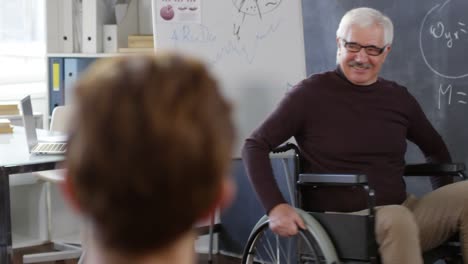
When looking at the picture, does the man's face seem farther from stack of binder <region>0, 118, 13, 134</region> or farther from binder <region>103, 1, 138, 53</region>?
binder <region>103, 1, 138, 53</region>

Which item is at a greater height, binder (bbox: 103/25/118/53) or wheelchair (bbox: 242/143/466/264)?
binder (bbox: 103/25/118/53)

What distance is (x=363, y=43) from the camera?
2805 mm

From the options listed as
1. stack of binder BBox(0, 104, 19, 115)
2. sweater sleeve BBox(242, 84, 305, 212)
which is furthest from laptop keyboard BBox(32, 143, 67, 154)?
stack of binder BBox(0, 104, 19, 115)

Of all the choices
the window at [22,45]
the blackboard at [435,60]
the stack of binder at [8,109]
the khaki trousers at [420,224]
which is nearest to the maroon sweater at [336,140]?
the khaki trousers at [420,224]

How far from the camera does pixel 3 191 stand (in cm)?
288

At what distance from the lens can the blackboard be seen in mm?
3076

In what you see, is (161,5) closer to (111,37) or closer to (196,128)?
(111,37)

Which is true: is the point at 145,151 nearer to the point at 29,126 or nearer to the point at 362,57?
the point at 362,57

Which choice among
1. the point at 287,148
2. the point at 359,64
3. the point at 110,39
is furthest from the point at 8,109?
the point at 359,64

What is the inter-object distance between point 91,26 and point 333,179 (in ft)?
7.97

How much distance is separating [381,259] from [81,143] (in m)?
1.98

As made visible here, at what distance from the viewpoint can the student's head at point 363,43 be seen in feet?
9.18

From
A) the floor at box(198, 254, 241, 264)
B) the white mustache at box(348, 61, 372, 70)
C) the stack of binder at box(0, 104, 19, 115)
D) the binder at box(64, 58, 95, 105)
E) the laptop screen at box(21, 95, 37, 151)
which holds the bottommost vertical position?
the floor at box(198, 254, 241, 264)

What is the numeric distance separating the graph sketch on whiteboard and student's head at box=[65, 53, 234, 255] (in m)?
2.80
